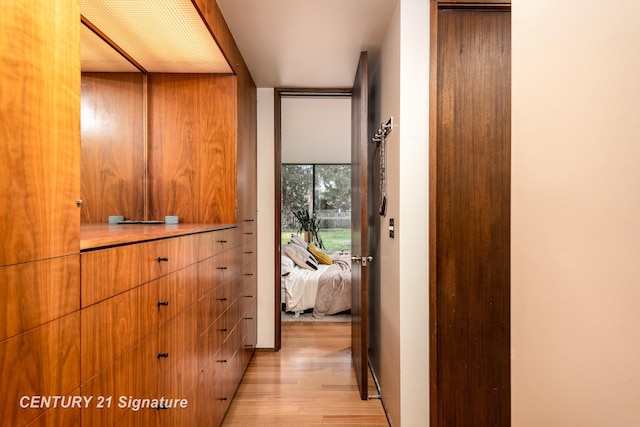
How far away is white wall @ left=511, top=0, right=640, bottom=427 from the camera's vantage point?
2.03 feet

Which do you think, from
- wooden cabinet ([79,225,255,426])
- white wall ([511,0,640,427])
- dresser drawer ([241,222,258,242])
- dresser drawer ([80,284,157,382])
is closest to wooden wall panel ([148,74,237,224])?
wooden cabinet ([79,225,255,426])

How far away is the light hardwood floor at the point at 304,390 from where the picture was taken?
7.64 feet

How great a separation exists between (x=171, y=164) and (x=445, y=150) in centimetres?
168

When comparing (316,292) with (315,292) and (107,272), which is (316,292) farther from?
(107,272)

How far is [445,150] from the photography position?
1.92 metres

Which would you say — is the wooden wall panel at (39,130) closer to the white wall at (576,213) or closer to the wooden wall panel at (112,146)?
the white wall at (576,213)

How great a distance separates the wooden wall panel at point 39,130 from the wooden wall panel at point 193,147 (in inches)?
62.2

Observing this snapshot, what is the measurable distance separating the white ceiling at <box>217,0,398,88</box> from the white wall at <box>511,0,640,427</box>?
4.37 feet

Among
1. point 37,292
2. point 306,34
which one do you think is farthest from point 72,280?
point 306,34

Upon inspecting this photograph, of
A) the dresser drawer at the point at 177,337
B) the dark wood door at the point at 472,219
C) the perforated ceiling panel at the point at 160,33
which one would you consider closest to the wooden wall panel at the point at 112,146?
the perforated ceiling panel at the point at 160,33

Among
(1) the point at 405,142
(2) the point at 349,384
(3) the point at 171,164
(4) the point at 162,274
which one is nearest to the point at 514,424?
(4) the point at 162,274

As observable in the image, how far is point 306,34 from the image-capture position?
7.87 ft

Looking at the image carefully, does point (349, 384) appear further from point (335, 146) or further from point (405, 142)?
point (335, 146)

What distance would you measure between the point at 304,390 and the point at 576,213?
2.41 metres
